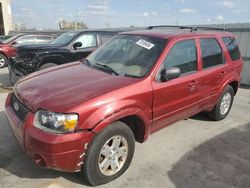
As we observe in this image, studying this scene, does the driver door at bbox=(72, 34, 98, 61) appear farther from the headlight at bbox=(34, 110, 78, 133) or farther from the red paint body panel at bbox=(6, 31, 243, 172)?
the headlight at bbox=(34, 110, 78, 133)

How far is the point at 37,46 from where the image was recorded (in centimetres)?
800

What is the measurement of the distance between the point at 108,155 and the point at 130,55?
5.16 ft

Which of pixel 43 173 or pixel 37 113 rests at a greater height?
pixel 37 113

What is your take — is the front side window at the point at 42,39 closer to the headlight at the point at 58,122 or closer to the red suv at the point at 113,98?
the red suv at the point at 113,98

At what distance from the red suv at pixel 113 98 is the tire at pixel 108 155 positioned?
0.01 m

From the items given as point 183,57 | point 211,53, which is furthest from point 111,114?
point 211,53

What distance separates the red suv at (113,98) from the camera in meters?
2.98

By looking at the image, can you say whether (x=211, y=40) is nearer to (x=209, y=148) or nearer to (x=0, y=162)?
(x=209, y=148)

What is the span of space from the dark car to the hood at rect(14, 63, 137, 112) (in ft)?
12.5

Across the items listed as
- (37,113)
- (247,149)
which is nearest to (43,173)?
(37,113)

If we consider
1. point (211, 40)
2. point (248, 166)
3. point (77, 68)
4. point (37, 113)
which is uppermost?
point (211, 40)

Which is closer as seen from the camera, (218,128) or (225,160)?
(225,160)

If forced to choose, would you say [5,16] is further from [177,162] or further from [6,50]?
[177,162]

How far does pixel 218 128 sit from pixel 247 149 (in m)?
0.87
